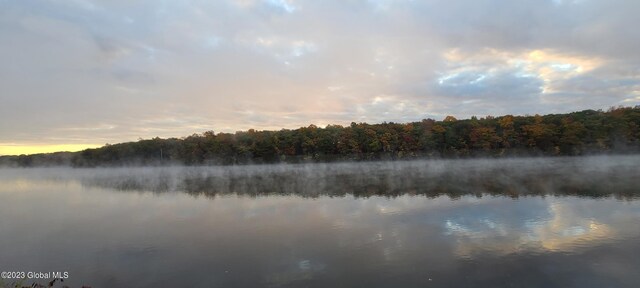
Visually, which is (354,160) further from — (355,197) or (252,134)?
(355,197)

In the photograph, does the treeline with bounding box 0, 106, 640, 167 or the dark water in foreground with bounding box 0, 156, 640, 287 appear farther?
the treeline with bounding box 0, 106, 640, 167

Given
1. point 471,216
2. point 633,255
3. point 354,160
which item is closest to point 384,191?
point 471,216

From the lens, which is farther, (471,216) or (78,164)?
(78,164)

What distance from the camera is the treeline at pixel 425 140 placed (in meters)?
80.6

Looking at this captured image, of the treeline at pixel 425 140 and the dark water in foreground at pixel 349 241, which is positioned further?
the treeline at pixel 425 140

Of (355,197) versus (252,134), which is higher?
(252,134)

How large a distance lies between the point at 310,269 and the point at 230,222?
32.2 feet

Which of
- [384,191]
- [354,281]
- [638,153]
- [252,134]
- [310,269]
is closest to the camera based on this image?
[354,281]

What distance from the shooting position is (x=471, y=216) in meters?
19.6

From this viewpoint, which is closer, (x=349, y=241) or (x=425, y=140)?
(x=349, y=241)

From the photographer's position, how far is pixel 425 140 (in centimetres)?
9331

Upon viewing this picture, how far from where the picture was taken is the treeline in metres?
80.6

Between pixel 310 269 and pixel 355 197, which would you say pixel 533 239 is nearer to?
pixel 310 269

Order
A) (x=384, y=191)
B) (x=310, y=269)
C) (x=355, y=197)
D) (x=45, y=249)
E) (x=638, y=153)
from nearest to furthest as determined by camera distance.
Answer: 1. (x=310, y=269)
2. (x=45, y=249)
3. (x=355, y=197)
4. (x=384, y=191)
5. (x=638, y=153)
